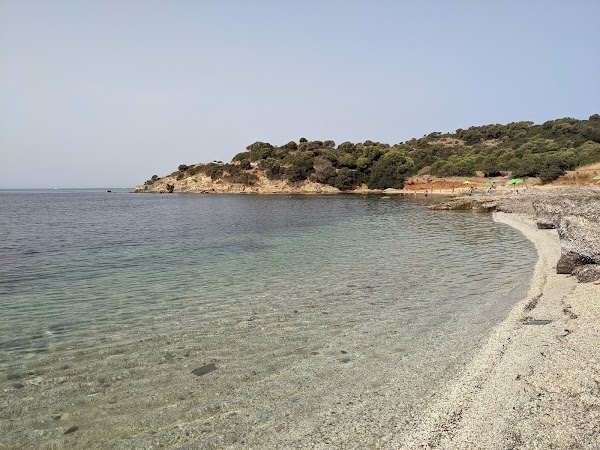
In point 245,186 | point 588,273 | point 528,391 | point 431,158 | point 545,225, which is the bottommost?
point 528,391

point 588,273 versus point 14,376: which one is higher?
point 588,273

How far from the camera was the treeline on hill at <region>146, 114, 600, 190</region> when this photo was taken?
259 feet

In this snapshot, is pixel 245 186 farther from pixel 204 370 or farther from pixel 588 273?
pixel 204 370

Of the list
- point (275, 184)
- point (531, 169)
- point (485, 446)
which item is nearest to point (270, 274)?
point (485, 446)

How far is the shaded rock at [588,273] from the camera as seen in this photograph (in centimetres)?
1129

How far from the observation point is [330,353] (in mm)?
7664

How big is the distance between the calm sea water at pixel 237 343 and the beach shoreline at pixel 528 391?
0.43 metres

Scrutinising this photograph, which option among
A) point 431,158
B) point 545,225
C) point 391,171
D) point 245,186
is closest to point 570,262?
point 545,225

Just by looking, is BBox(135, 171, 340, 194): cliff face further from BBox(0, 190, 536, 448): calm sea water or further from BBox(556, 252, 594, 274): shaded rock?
BBox(556, 252, 594, 274): shaded rock

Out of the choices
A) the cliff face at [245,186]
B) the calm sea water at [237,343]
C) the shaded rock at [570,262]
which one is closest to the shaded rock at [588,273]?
the shaded rock at [570,262]

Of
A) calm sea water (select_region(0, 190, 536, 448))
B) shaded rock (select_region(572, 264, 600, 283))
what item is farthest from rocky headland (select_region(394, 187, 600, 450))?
shaded rock (select_region(572, 264, 600, 283))

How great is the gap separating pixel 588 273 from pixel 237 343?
1122 cm

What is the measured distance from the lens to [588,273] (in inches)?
456

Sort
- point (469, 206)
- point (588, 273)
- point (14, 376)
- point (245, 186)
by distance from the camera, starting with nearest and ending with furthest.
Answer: point (14, 376), point (588, 273), point (469, 206), point (245, 186)
